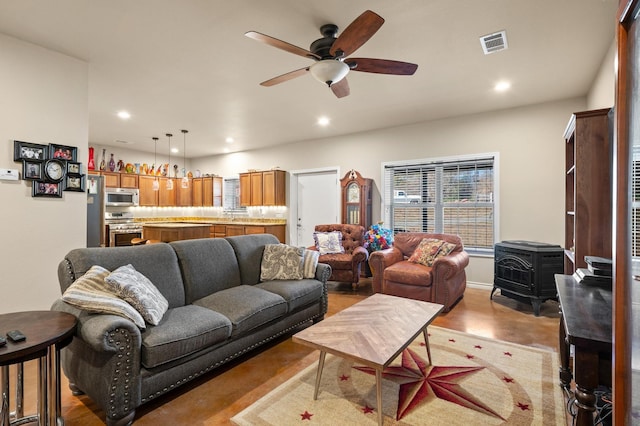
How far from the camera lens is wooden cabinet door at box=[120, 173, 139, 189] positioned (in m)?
7.14

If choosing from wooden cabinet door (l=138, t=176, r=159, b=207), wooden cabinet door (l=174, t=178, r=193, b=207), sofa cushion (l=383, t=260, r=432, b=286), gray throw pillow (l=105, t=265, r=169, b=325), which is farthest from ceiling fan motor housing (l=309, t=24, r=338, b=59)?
wooden cabinet door (l=174, t=178, r=193, b=207)

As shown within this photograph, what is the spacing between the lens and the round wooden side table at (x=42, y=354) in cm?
139

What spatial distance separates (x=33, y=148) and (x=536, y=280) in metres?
5.36

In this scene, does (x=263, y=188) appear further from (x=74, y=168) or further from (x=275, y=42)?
(x=275, y=42)

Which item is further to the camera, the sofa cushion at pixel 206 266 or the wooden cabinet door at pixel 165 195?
the wooden cabinet door at pixel 165 195

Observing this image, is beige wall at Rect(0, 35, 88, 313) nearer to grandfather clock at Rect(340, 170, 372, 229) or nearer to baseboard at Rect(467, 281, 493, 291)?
grandfather clock at Rect(340, 170, 372, 229)

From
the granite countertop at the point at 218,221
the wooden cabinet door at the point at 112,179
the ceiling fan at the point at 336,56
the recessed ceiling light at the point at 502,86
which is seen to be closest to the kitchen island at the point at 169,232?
the granite countertop at the point at 218,221

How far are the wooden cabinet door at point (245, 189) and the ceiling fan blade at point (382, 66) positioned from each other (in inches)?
200

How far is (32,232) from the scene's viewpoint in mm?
2783

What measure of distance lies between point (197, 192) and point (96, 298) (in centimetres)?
683

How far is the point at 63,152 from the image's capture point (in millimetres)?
2949

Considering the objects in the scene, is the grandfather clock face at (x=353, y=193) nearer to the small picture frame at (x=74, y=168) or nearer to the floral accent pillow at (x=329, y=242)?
the floral accent pillow at (x=329, y=242)

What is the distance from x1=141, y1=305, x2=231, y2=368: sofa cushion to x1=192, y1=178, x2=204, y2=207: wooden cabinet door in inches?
247

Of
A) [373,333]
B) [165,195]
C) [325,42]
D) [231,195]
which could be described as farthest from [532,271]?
[165,195]
